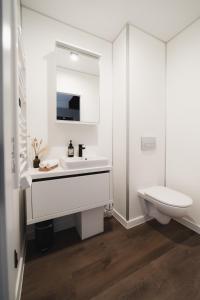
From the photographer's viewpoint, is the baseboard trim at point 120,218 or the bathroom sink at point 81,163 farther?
the baseboard trim at point 120,218

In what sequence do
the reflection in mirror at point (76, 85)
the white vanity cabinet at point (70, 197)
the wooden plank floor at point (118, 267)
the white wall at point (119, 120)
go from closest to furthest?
the wooden plank floor at point (118, 267), the white vanity cabinet at point (70, 197), the reflection in mirror at point (76, 85), the white wall at point (119, 120)

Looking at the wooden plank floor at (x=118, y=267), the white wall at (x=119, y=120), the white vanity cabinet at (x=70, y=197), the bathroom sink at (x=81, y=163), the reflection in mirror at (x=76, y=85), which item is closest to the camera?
the wooden plank floor at (x=118, y=267)

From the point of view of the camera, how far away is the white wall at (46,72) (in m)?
A: 1.50

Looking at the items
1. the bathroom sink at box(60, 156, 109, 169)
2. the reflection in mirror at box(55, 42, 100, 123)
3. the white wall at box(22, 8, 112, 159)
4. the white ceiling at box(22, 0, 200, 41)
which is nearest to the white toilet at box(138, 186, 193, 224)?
the bathroom sink at box(60, 156, 109, 169)

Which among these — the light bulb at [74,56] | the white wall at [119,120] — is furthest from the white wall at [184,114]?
the light bulb at [74,56]

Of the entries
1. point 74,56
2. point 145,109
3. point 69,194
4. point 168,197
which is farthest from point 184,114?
point 69,194

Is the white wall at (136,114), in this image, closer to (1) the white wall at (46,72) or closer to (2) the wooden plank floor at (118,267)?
(1) the white wall at (46,72)

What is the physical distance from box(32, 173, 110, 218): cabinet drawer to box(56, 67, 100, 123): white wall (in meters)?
0.77

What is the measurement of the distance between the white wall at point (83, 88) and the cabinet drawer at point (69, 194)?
0.77 meters

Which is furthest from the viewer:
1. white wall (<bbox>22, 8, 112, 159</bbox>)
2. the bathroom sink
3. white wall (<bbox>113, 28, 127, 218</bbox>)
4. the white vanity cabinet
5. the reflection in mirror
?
white wall (<bbox>113, 28, 127, 218</bbox>)

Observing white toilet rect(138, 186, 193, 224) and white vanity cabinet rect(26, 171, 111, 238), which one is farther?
white toilet rect(138, 186, 193, 224)

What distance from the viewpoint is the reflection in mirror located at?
5.26 feet

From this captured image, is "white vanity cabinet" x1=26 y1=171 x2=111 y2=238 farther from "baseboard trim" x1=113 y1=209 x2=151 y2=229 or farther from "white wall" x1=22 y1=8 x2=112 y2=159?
"white wall" x1=22 y1=8 x2=112 y2=159

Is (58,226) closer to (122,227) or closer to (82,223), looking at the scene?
(82,223)
